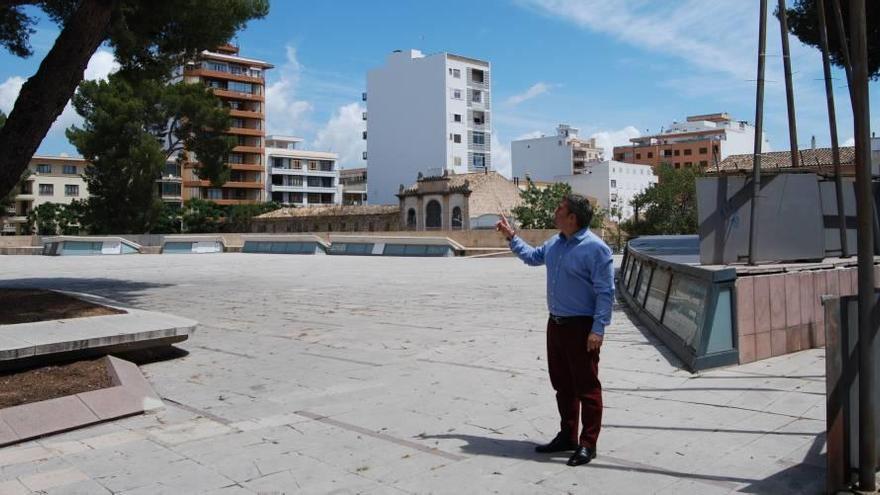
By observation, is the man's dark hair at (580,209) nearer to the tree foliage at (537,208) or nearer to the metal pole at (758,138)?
the metal pole at (758,138)

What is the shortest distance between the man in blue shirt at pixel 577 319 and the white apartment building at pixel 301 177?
92.1 m

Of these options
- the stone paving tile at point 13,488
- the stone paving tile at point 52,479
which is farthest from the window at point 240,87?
the stone paving tile at point 13,488

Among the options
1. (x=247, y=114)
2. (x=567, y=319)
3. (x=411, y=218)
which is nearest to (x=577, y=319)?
(x=567, y=319)

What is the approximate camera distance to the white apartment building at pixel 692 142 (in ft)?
356

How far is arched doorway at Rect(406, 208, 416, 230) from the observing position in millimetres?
62219

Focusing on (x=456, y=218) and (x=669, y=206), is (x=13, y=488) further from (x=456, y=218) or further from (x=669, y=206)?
(x=669, y=206)

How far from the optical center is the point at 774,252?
308 inches

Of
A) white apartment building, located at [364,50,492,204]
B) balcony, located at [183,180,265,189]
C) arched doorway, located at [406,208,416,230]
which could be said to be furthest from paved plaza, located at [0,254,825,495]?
balcony, located at [183,180,265,189]

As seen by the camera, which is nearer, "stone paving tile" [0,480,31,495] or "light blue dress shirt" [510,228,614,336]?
"stone paving tile" [0,480,31,495]

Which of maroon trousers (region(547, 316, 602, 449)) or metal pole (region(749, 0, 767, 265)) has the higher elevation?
metal pole (region(749, 0, 767, 265))

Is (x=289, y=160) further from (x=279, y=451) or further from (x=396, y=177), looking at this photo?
(x=279, y=451)

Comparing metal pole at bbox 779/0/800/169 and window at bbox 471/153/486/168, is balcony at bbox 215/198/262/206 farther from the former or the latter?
metal pole at bbox 779/0/800/169

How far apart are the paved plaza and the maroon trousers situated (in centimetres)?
20

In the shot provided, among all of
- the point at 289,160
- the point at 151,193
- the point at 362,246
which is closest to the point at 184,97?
the point at 151,193
